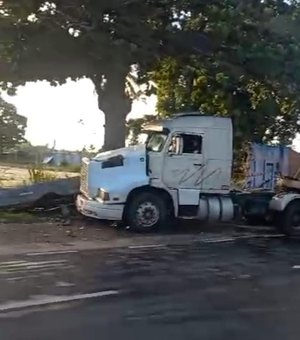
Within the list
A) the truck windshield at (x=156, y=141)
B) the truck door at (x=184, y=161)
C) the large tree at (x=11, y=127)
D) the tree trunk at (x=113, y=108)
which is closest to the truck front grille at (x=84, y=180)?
the truck windshield at (x=156, y=141)

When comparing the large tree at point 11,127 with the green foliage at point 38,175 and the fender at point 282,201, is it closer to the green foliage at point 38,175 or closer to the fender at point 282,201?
the green foliage at point 38,175

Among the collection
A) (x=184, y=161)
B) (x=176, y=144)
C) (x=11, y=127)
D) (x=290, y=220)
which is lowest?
(x=290, y=220)

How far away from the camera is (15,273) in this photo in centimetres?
1144

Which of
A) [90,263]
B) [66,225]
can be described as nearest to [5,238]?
[66,225]

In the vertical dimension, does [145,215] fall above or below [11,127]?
below

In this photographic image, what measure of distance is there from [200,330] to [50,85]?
1656 cm

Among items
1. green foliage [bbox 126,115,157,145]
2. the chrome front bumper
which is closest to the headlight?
the chrome front bumper

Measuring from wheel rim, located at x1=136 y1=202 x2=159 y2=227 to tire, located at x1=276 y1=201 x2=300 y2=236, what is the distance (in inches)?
143

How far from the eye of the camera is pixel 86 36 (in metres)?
20.0

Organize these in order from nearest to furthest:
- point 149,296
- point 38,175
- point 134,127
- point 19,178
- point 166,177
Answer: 1. point 149,296
2. point 166,177
3. point 38,175
4. point 19,178
5. point 134,127

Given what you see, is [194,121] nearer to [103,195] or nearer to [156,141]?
[156,141]

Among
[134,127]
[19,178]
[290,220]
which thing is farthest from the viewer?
[134,127]

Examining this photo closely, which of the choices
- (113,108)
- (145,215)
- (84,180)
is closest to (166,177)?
(145,215)

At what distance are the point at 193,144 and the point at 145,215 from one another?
224 centimetres
